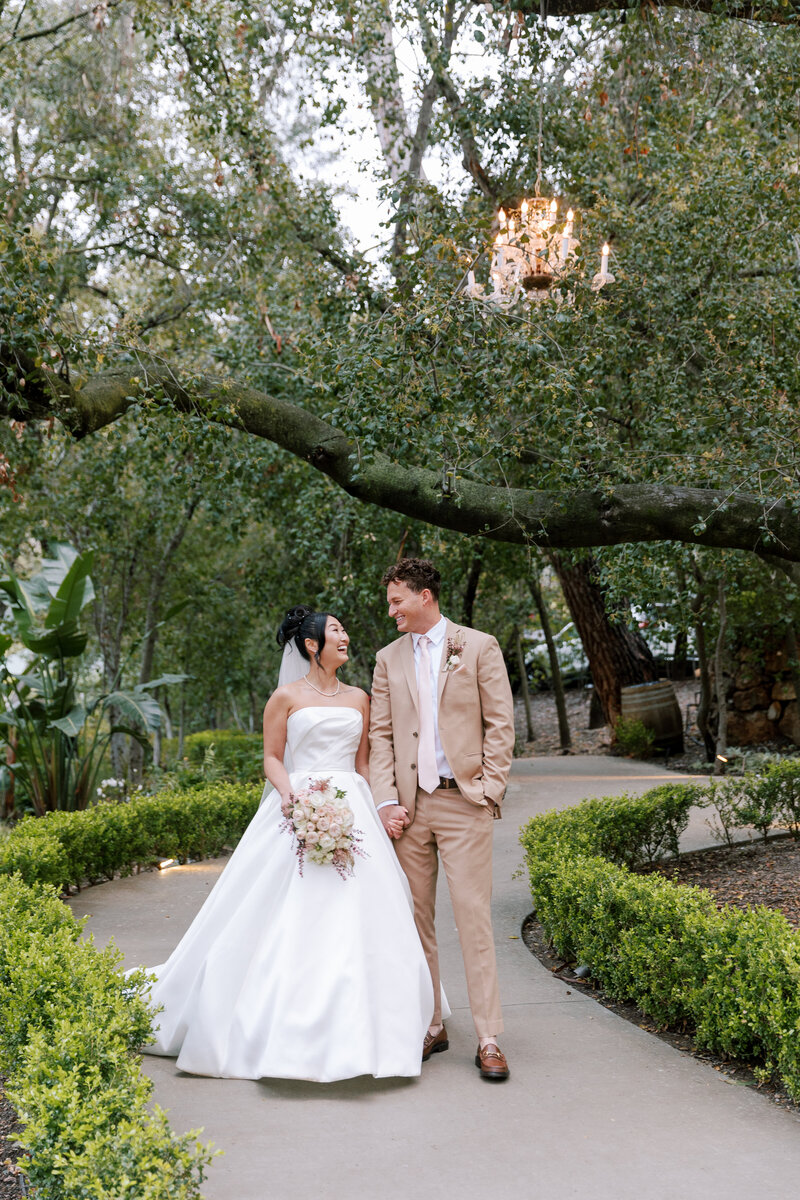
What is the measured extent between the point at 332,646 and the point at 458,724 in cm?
72

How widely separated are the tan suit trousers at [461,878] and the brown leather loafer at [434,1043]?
58mm

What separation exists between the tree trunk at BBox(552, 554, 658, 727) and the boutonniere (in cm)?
1147

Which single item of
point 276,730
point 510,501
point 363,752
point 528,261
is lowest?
point 363,752

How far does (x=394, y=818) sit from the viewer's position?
15.1 ft

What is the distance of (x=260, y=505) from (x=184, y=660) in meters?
10.5

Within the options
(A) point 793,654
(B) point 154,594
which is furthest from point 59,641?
(A) point 793,654

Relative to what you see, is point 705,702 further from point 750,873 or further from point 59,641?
point 59,641

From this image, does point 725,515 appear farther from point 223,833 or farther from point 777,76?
point 223,833

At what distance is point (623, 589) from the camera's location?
36.3 ft

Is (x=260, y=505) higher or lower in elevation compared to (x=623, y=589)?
higher

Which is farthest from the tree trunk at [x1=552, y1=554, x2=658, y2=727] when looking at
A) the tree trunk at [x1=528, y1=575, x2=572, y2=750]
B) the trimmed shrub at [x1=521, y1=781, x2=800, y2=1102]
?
the trimmed shrub at [x1=521, y1=781, x2=800, y2=1102]

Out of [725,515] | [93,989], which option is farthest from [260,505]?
[93,989]

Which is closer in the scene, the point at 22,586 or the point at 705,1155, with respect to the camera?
the point at 705,1155

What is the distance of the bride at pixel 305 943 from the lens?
4121mm
